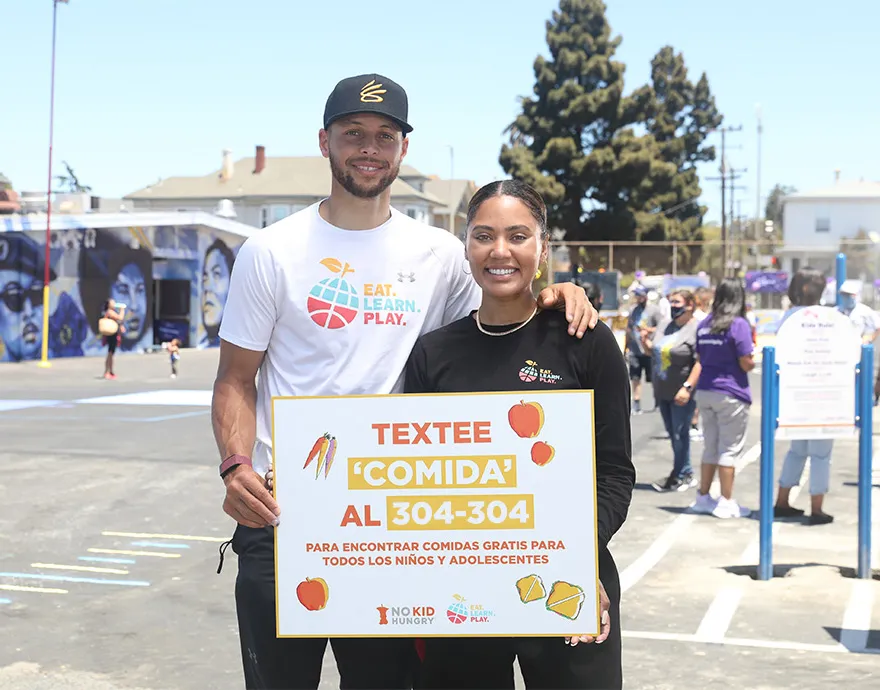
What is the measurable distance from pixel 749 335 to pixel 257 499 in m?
7.12

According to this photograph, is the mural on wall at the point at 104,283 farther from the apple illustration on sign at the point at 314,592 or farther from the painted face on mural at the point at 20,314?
the apple illustration on sign at the point at 314,592

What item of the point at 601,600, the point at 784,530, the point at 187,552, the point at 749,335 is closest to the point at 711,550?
the point at 784,530

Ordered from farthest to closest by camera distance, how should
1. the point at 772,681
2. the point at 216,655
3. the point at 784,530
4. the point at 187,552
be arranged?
the point at 784,530
the point at 187,552
the point at 216,655
the point at 772,681

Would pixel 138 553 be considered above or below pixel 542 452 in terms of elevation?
below

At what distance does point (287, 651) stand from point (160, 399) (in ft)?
57.6

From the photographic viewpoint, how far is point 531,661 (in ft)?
9.98

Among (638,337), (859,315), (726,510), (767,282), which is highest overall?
(767,282)

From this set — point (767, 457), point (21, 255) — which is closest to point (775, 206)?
point (21, 255)

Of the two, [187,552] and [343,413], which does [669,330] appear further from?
[343,413]

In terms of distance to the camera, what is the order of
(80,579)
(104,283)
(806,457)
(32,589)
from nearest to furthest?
(32,589), (80,579), (806,457), (104,283)

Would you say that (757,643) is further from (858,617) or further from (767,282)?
(767,282)

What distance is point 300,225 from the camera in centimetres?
329

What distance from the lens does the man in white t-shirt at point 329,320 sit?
10.3 ft

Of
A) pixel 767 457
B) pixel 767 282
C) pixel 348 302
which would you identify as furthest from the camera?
pixel 767 282
